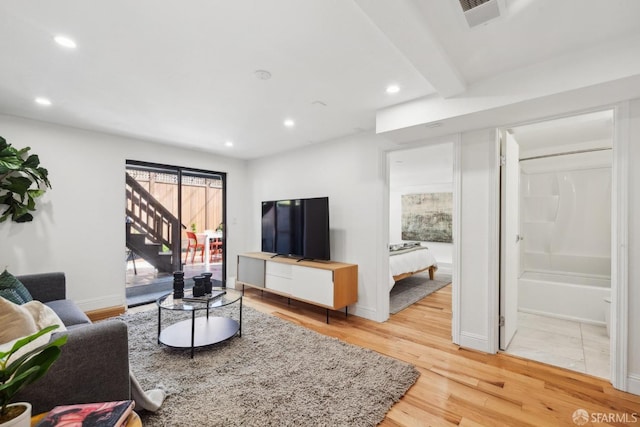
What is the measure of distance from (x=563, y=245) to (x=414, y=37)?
15.1ft

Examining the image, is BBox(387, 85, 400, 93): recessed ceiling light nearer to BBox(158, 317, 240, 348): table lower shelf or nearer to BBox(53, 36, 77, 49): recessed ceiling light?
BBox(53, 36, 77, 49): recessed ceiling light

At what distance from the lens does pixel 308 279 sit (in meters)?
3.57

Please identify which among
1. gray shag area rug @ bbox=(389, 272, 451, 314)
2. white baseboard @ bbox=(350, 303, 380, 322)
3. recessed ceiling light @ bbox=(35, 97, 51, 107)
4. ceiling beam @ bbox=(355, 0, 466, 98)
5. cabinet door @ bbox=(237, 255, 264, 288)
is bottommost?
gray shag area rug @ bbox=(389, 272, 451, 314)

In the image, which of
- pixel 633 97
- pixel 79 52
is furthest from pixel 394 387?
pixel 79 52

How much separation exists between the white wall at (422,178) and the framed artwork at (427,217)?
124 mm

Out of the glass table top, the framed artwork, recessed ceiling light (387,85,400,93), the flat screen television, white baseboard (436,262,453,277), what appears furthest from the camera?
the framed artwork

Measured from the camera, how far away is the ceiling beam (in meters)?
1.34

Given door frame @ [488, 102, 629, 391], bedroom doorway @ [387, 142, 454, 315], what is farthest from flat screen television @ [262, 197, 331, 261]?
door frame @ [488, 102, 629, 391]

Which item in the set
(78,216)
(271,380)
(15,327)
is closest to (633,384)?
(271,380)

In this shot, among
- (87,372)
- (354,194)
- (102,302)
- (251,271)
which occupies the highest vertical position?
(354,194)

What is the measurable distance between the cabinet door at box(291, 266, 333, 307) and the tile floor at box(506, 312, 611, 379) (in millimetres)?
1890

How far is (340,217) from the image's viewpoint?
151 inches

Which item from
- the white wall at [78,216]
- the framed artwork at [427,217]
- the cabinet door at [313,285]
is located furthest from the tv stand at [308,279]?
the framed artwork at [427,217]

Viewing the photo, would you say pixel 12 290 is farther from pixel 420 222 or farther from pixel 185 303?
pixel 420 222
